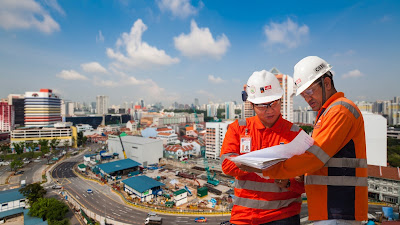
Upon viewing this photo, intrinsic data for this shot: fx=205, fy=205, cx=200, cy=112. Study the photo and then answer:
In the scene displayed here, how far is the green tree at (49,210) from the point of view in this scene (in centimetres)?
989

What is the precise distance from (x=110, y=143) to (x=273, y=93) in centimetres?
2549

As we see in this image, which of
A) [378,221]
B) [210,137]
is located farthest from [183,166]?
[378,221]

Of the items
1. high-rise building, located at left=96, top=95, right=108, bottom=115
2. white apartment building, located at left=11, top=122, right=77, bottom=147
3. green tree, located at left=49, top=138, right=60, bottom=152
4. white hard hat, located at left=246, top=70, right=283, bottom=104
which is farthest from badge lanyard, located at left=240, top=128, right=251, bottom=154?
high-rise building, located at left=96, top=95, right=108, bottom=115

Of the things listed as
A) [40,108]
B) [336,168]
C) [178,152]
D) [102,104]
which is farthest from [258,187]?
[102,104]

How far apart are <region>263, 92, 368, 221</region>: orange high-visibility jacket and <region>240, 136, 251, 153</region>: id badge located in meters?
0.40

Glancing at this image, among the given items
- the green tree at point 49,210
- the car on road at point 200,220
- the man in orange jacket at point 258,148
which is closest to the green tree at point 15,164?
the green tree at point 49,210

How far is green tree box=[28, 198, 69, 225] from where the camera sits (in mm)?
9891

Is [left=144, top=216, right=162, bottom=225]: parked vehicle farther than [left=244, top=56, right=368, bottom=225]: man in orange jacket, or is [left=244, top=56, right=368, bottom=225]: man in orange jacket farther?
[left=144, top=216, right=162, bottom=225]: parked vehicle

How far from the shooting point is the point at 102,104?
65875 millimetres

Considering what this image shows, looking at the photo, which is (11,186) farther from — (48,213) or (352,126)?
(352,126)

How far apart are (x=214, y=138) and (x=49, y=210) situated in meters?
15.0

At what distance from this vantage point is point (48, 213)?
9.87 metres

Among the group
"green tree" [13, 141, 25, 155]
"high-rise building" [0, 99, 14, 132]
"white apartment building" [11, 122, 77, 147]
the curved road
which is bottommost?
the curved road

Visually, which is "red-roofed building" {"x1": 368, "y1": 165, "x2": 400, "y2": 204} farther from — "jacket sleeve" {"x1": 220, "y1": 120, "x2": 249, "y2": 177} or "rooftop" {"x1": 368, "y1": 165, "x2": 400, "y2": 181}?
"jacket sleeve" {"x1": 220, "y1": 120, "x2": 249, "y2": 177}
